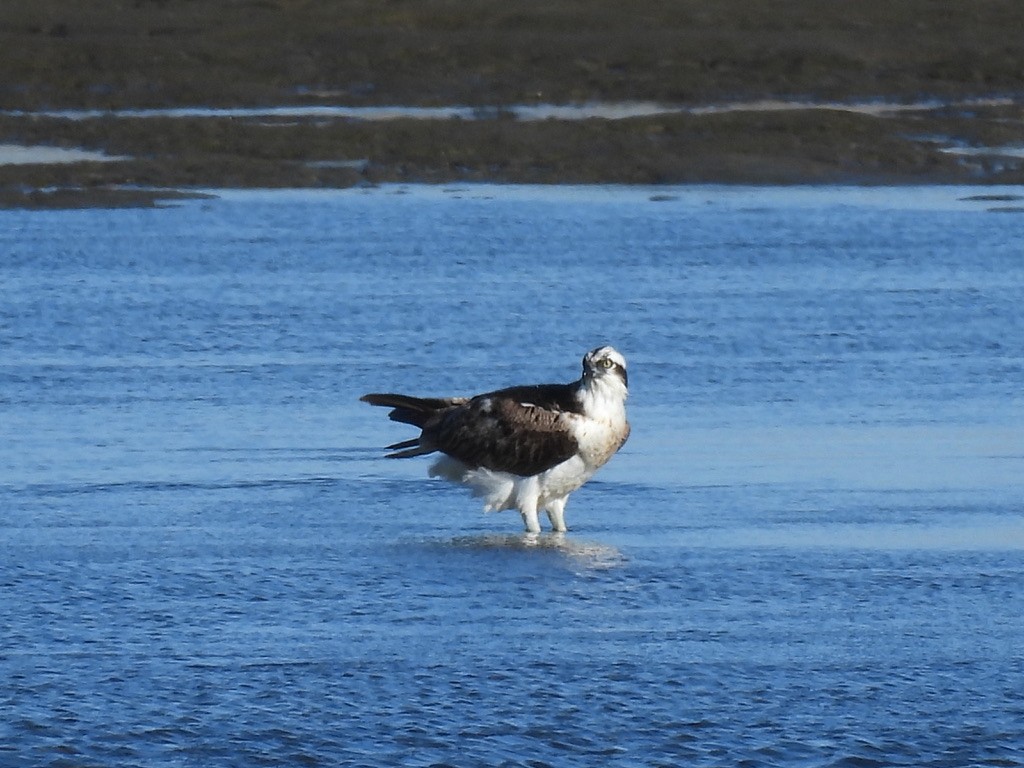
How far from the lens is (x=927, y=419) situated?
10.4 meters

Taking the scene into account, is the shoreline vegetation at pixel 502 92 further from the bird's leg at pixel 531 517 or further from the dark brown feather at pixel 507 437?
the bird's leg at pixel 531 517

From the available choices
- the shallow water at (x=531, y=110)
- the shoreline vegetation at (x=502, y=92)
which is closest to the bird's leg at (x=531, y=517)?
the shoreline vegetation at (x=502, y=92)

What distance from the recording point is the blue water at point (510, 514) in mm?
6199

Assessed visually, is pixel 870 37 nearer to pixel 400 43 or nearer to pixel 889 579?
pixel 400 43

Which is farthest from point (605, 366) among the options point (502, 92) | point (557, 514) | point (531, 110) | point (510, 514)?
point (502, 92)

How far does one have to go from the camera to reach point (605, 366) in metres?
8.70

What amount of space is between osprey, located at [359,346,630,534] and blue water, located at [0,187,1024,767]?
20 centimetres

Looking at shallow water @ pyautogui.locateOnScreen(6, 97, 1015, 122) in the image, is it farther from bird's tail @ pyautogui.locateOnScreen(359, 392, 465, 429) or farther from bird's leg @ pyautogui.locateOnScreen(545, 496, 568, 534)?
bird's leg @ pyautogui.locateOnScreen(545, 496, 568, 534)

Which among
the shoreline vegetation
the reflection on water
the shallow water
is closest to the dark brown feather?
the reflection on water

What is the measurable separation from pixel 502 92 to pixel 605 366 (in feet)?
51.9

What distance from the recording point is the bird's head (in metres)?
8.63

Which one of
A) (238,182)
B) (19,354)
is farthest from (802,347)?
(238,182)

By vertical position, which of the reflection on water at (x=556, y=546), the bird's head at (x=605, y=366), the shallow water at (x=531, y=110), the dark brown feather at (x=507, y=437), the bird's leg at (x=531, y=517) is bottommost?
the reflection on water at (x=556, y=546)

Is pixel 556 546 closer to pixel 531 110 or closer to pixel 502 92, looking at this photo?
pixel 531 110
